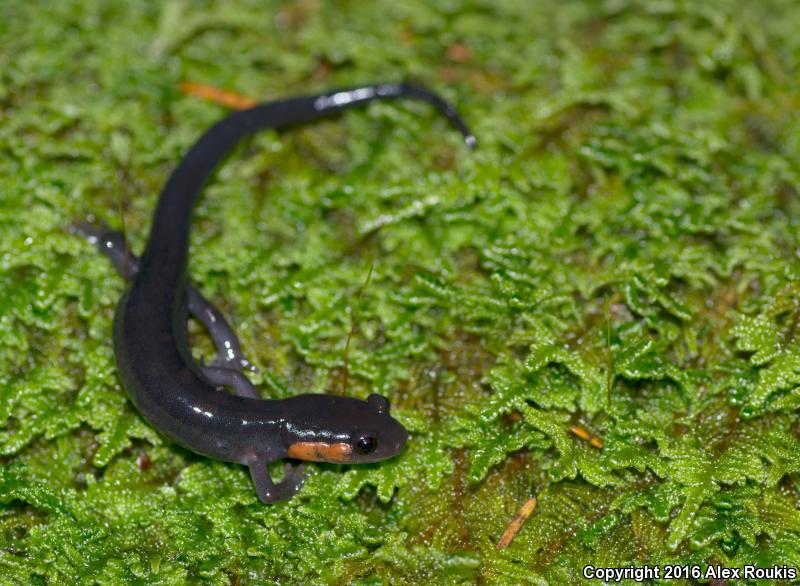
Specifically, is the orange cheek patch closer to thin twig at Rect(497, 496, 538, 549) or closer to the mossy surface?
the mossy surface

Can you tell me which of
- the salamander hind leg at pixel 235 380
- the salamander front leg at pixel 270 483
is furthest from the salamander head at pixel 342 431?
the salamander hind leg at pixel 235 380

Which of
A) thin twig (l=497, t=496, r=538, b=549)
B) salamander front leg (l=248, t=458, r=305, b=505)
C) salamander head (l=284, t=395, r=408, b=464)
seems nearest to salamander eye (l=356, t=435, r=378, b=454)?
salamander head (l=284, t=395, r=408, b=464)

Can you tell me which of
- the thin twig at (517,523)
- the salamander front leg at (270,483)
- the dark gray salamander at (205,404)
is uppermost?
the dark gray salamander at (205,404)

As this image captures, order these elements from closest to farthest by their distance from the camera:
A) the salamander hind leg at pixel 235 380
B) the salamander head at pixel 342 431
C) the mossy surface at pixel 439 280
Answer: the mossy surface at pixel 439 280, the salamander head at pixel 342 431, the salamander hind leg at pixel 235 380

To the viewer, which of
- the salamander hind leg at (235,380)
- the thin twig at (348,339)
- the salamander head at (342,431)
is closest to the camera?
the salamander head at (342,431)

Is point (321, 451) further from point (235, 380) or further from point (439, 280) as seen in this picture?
point (439, 280)

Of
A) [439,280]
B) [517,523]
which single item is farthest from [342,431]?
[439,280]

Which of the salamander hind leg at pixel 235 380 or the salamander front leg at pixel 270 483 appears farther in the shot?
the salamander hind leg at pixel 235 380

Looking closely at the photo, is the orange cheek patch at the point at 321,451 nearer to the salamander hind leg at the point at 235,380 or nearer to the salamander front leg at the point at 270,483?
the salamander front leg at the point at 270,483
